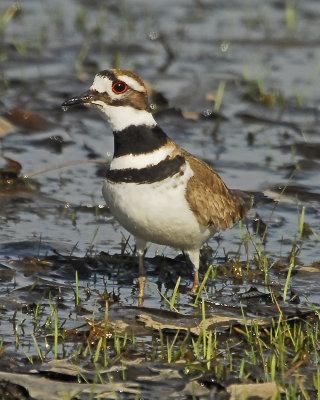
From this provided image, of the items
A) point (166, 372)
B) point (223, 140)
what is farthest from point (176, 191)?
point (223, 140)

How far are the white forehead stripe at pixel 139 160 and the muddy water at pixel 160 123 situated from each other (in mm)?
879

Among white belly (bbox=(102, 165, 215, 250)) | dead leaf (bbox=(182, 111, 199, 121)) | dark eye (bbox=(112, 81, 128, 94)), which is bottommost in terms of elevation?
white belly (bbox=(102, 165, 215, 250))

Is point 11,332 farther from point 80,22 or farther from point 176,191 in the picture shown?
point 80,22

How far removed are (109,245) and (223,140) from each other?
115 inches

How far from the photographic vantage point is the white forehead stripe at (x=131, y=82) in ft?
19.8

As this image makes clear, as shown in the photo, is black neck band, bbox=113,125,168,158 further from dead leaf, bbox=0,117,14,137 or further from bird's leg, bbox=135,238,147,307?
dead leaf, bbox=0,117,14,137

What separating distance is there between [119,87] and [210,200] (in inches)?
38.2

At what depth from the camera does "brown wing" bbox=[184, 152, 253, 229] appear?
6.12 meters

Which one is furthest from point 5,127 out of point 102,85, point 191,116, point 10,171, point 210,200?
point 210,200

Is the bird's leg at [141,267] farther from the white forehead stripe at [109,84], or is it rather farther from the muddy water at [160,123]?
the white forehead stripe at [109,84]

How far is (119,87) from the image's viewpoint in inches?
237

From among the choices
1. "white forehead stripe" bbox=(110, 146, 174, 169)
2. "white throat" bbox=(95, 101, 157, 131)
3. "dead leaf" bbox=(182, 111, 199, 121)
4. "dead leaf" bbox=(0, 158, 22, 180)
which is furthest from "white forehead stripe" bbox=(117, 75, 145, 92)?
"dead leaf" bbox=(182, 111, 199, 121)

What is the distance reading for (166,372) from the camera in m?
4.83

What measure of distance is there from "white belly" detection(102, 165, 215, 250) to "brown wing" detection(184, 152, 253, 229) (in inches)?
2.7
